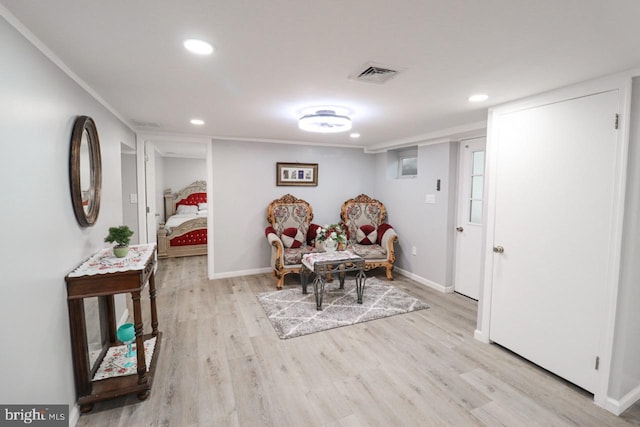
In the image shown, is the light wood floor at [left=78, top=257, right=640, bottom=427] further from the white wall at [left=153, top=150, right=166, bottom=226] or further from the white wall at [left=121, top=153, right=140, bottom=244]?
the white wall at [left=153, top=150, right=166, bottom=226]

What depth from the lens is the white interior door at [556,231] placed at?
2.01m

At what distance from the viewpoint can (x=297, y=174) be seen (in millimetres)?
5035

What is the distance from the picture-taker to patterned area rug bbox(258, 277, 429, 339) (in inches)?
123

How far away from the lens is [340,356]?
2.59m

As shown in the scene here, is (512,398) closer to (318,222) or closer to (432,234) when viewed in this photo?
(432,234)

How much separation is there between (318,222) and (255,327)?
2460 mm

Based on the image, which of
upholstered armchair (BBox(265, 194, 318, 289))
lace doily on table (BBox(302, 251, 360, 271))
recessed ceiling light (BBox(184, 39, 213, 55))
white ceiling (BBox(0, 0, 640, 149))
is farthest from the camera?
upholstered armchair (BBox(265, 194, 318, 289))

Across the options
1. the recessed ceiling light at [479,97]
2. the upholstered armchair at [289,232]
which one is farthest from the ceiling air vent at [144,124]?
the recessed ceiling light at [479,97]

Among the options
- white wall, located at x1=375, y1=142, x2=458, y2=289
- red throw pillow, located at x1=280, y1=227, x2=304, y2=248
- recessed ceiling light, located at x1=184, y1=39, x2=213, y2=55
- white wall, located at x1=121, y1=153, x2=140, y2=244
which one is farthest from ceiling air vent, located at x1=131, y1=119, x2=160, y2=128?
white wall, located at x1=375, y1=142, x2=458, y2=289

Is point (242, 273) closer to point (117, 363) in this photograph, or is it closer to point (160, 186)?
point (117, 363)

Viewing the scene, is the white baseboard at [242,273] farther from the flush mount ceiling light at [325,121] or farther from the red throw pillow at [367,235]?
the flush mount ceiling light at [325,121]

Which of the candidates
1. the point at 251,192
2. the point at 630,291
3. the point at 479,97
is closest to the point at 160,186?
the point at 251,192

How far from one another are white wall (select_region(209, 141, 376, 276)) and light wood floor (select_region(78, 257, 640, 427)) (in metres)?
1.49

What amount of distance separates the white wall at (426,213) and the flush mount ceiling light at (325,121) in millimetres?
1860
